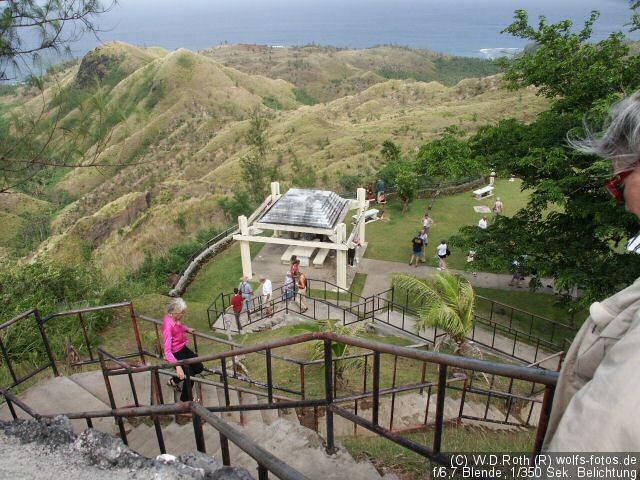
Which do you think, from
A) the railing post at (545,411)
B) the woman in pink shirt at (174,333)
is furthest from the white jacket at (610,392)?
the woman in pink shirt at (174,333)

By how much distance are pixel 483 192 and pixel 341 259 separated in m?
10.9

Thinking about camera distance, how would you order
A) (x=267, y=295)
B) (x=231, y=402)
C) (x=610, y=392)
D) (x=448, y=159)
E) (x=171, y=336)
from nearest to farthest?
(x=610, y=392) < (x=171, y=336) < (x=231, y=402) < (x=448, y=159) < (x=267, y=295)

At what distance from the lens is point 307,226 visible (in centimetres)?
1501

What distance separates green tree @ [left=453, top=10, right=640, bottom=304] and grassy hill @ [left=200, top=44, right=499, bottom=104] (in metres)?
100

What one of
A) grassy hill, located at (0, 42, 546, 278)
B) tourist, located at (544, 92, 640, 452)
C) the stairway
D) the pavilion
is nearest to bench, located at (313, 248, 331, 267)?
the pavilion

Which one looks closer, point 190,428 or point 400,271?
point 190,428

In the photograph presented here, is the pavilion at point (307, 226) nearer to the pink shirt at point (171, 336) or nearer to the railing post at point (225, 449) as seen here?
the pink shirt at point (171, 336)

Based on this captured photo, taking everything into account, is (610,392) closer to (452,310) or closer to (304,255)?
(452,310)

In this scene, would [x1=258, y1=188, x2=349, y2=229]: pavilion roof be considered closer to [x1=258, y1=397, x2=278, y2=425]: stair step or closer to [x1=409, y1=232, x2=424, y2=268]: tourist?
[x1=409, y1=232, x2=424, y2=268]: tourist

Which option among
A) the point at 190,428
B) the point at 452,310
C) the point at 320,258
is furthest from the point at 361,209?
the point at 190,428

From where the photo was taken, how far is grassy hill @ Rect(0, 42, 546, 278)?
29.8 ft

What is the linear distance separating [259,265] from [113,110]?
958 centimetres

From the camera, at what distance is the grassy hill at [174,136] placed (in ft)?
29.8

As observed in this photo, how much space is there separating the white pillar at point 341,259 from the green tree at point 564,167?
3.77 m
